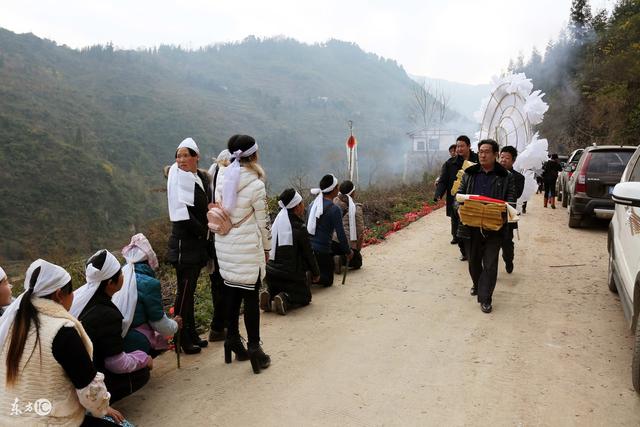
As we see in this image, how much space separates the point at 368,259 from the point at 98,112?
58.4 m

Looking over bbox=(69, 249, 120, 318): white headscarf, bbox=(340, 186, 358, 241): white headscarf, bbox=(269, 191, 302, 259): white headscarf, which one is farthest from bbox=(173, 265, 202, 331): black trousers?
bbox=(340, 186, 358, 241): white headscarf

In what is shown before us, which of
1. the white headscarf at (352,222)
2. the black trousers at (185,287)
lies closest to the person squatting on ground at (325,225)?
the white headscarf at (352,222)

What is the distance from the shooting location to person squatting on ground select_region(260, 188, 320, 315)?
5.64 m

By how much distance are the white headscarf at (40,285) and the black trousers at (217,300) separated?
220 centimetres

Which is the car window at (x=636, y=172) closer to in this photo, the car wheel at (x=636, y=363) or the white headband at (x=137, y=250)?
the car wheel at (x=636, y=363)

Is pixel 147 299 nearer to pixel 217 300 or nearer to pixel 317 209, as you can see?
pixel 217 300

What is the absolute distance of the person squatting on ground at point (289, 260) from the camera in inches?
222

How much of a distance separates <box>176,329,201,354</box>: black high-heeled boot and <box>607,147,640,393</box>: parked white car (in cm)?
363

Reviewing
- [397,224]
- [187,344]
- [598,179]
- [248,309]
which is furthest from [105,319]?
[598,179]

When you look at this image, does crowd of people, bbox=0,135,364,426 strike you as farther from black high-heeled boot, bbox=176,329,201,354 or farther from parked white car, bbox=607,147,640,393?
parked white car, bbox=607,147,640,393

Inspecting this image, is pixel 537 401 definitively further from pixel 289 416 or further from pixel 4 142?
pixel 4 142

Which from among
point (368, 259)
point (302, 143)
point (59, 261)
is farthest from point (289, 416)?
point (302, 143)

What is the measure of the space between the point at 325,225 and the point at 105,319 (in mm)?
3719

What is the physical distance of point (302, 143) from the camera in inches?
3031
